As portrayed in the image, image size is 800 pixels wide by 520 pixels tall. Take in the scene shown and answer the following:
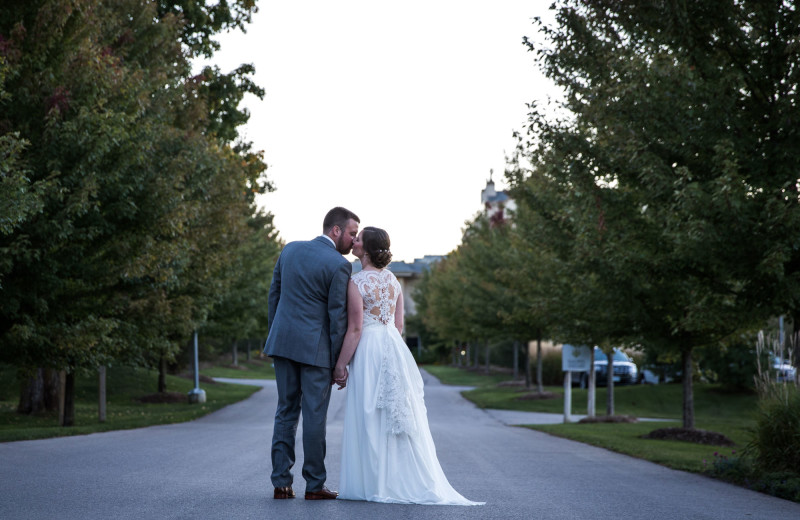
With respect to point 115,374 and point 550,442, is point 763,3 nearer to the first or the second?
point 550,442

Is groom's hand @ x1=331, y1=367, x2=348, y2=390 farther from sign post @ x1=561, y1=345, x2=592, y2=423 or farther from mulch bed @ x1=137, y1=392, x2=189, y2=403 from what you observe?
mulch bed @ x1=137, y1=392, x2=189, y2=403

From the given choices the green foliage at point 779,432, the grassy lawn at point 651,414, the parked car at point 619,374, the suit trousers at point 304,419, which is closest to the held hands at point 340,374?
the suit trousers at point 304,419

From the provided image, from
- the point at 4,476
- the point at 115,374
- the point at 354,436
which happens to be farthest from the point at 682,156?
the point at 115,374

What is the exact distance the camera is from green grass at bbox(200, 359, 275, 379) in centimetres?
5511

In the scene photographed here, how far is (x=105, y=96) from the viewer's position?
14.1m

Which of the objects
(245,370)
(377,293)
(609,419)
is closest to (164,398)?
(609,419)

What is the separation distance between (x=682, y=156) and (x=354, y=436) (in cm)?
619

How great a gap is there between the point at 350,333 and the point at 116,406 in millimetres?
22386

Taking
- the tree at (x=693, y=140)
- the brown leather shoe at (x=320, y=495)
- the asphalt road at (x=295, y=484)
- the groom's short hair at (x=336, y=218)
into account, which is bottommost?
the asphalt road at (x=295, y=484)

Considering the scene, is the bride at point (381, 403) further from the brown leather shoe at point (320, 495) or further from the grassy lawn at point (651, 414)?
the grassy lawn at point (651, 414)

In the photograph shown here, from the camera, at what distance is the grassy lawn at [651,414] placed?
14617mm

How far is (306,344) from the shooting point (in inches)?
289

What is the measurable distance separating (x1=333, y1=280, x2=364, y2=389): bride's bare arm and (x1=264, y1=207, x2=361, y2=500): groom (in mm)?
53

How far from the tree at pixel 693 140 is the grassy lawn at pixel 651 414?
2185 millimetres
